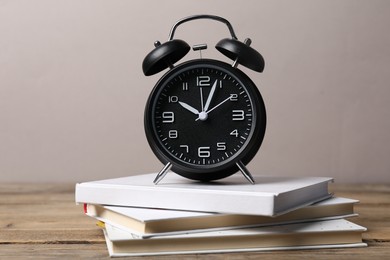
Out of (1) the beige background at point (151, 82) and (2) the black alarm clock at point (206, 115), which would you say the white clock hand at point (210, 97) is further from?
(1) the beige background at point (151, 82)

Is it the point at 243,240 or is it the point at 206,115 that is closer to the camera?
the point at 243,240

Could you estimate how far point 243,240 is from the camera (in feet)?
3.84

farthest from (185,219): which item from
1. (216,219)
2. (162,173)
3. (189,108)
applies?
(189,108)

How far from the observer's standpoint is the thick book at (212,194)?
115 centimetres

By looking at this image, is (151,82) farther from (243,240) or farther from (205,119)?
(243,240)

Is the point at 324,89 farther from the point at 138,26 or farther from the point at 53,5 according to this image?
the point at 53,5

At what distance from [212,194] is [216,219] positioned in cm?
5

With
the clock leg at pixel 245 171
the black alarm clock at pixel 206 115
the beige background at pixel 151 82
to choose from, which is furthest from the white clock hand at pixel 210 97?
the beige background at pixel 151 82

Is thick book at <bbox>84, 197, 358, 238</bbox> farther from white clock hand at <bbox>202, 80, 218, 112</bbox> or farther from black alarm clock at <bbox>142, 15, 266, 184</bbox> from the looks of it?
white clock hand at <bbox>202, 80, 218, 112</bbox>

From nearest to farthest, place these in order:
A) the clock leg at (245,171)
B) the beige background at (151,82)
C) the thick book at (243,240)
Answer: the thick book at (243,240) < the clock leg at (245,171) < the beige background at (151,82)

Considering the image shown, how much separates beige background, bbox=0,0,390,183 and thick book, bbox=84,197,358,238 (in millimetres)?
1159

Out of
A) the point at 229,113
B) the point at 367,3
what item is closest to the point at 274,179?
the point at 229,113

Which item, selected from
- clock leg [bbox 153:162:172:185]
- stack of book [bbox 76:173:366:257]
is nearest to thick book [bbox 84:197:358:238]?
stack of book [bbox 76:173:366:257]

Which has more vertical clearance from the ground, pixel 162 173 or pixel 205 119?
pixel 205 119
